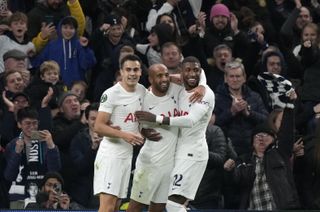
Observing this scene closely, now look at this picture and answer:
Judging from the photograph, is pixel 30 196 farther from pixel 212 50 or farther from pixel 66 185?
pixel 212 50

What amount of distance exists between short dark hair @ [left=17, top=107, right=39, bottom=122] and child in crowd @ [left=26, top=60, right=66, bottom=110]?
89cm

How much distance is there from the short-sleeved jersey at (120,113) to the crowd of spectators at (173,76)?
1712 mm

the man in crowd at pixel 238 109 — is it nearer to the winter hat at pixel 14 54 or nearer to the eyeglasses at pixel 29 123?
the eyeglasses at pixel 29 123

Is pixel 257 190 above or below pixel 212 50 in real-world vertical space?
below

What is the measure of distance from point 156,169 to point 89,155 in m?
2.23

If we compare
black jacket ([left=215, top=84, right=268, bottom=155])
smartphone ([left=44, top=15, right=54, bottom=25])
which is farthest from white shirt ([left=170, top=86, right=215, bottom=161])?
smartphone ([left=44, top=15, right=54, bottom=25])

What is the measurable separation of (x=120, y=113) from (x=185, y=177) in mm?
1096

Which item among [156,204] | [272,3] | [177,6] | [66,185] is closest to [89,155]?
[66,185]

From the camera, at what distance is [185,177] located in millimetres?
18516

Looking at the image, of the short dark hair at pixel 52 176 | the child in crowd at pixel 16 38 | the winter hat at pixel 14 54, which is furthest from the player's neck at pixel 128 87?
the child in crowd at pixel 16 38

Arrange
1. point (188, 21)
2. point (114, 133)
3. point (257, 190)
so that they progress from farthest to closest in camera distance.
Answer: point (188, 21) < point (257, 190) < point (114, 133)

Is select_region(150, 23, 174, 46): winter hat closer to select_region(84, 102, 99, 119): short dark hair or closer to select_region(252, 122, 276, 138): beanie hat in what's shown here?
select_region(84, 102, 99, 119): short dark hair

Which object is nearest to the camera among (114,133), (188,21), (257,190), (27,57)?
(114,133)

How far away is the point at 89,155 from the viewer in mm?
20703
